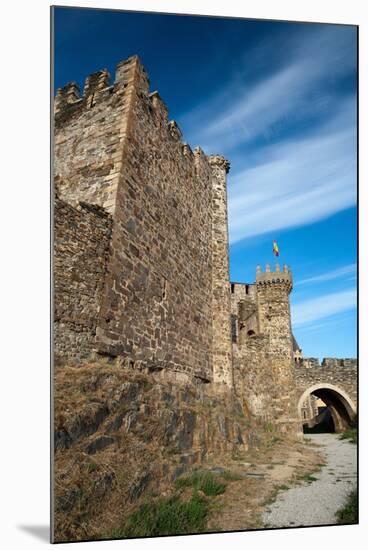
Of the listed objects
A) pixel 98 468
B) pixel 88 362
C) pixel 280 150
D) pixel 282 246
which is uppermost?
pixel 280 150

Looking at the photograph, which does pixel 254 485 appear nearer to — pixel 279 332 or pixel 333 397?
pixel 279 332

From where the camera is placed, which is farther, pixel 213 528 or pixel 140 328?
pixel 140 328

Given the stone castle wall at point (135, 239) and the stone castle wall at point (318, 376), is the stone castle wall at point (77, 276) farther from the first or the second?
the stone castle wall at point (318, 376)

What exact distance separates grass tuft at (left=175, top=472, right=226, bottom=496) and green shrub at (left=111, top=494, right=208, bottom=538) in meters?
0.46

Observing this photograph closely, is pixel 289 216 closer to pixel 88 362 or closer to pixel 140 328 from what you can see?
pixel 140 328

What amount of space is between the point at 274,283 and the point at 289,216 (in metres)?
14.5

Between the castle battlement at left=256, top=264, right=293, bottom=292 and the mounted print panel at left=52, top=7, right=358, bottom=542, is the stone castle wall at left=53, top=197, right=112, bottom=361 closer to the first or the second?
the mounted print panel at left=52, top=7, right=358, bottom=542

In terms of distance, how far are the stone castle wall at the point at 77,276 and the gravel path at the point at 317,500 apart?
368 centimetres

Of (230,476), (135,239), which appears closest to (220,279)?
(135,239)

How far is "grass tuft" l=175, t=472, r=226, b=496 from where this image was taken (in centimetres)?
729

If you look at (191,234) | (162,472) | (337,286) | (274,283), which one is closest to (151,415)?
(162,472)

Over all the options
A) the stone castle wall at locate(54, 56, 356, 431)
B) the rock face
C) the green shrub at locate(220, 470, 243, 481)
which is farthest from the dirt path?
the stone castle wall at locate(54, 56, 356, 431)

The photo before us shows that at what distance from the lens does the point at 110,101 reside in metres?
8.44

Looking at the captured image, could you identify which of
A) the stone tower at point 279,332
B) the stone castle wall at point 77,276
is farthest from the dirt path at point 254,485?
the stone tower at point 279,332
